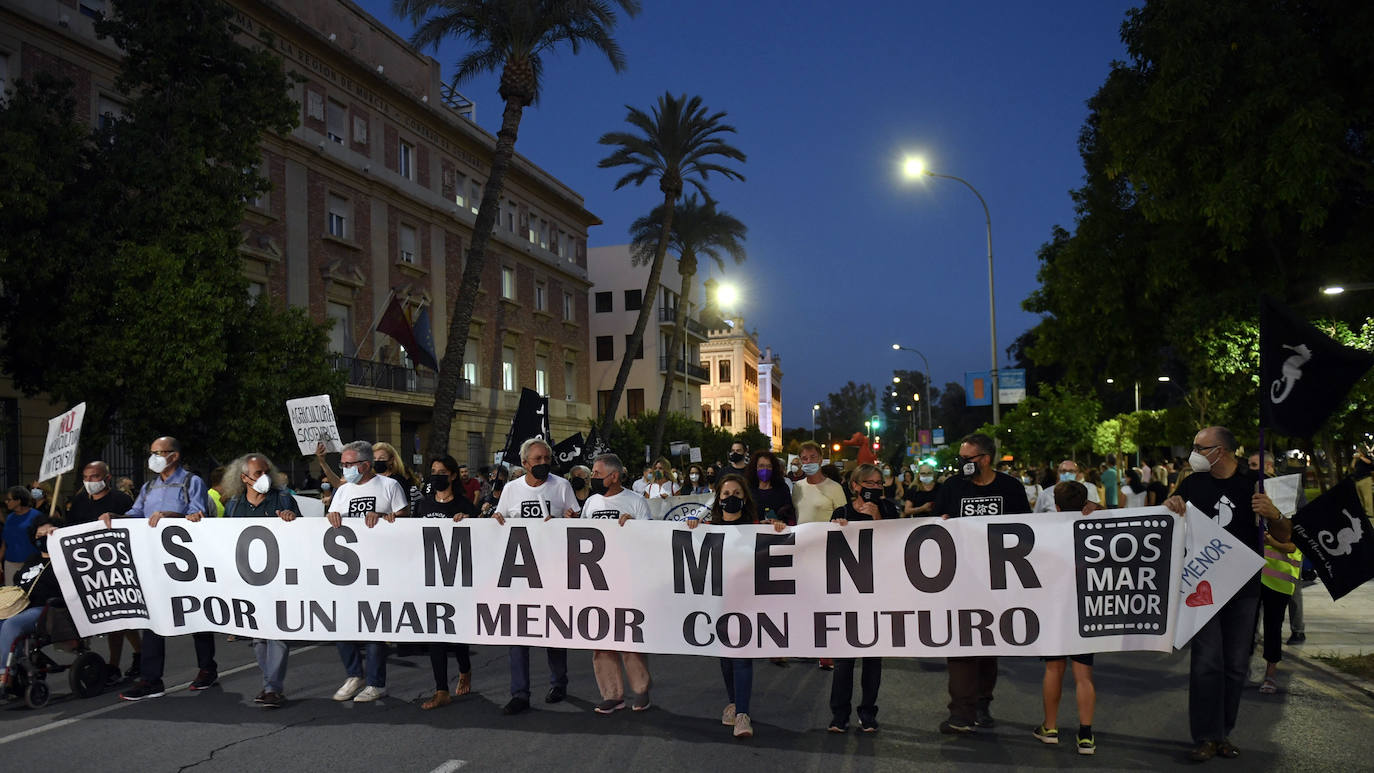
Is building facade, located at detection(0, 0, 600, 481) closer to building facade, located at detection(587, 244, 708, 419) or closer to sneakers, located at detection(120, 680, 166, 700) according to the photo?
sneakers, located at detection(120, 680, 166, 700)

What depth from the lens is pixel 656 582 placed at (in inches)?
303

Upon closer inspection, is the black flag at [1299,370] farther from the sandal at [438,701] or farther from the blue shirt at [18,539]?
the blue shirt at [18,539]

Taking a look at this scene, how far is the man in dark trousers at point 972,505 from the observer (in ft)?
23.7

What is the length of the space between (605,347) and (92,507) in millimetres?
57129

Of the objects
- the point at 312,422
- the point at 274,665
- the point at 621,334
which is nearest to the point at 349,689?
the point at 274,665

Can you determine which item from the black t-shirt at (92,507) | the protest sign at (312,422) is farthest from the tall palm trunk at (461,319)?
the black t-shirt at (92,507)

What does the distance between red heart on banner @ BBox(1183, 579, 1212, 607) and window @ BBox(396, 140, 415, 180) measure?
32705 millimetres

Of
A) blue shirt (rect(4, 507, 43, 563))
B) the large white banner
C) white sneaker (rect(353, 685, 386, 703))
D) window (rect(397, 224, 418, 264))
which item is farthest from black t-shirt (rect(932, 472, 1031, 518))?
window (rect(397, 224, 418, 264))

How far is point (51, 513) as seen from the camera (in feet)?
33.7

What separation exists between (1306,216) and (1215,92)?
2.80 meters

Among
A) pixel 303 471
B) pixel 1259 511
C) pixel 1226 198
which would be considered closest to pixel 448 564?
pixel 1259 511

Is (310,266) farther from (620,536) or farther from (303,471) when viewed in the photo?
(620,536)

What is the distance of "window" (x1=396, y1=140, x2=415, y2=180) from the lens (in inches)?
1427

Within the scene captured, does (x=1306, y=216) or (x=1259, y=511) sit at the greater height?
(x=1306, y=216)
